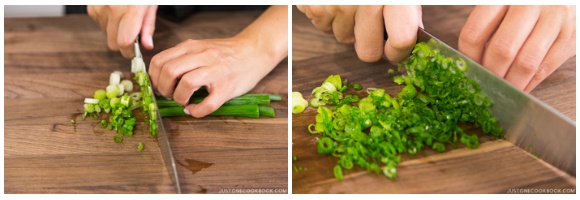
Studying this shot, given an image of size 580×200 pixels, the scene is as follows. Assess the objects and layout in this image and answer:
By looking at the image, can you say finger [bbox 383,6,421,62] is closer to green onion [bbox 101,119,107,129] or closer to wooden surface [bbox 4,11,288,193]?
wooden surface [bbox 4,11,288,193]

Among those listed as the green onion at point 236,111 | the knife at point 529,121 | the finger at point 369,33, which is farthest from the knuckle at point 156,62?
the knife at point 529,121

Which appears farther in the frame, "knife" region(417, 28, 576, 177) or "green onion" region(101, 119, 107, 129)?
"green onion" region(101, 119, 107, 129)

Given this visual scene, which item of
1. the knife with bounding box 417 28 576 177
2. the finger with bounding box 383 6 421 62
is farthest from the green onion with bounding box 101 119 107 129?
the knife with bounding box 417 28 576 177

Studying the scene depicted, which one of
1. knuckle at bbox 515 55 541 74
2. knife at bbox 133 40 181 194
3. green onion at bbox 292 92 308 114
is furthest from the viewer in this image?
green onion at bbox 292 92 308 114

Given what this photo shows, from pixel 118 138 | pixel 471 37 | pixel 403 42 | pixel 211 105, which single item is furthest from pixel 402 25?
pixel 118 138

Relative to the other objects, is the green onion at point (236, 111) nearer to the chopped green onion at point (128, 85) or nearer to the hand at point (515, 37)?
the chopped green onion at point (128, 85)

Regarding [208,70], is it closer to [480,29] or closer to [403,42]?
[403,42]
